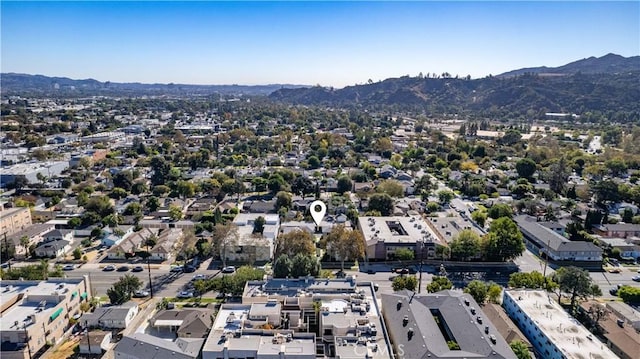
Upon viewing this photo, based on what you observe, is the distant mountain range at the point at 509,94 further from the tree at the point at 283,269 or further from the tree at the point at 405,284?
the tree at the point at 283,269

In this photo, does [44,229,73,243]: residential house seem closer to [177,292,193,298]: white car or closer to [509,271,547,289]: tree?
[177,292,193,298]: white car

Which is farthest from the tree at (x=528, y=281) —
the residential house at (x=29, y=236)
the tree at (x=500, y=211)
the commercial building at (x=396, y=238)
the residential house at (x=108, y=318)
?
the residential house at (x=29, y=236)

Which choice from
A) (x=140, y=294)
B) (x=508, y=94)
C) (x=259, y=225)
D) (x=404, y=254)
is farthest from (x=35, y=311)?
(x=508, y=94)

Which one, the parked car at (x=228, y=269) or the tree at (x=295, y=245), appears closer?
the tree at (x=295, y=245)

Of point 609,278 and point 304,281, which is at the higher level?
point 304,281

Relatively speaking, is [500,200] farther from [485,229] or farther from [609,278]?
[609,278]

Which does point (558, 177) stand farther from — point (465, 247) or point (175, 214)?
point (175, 214)

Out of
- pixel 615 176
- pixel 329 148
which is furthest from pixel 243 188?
pixel 615 176
